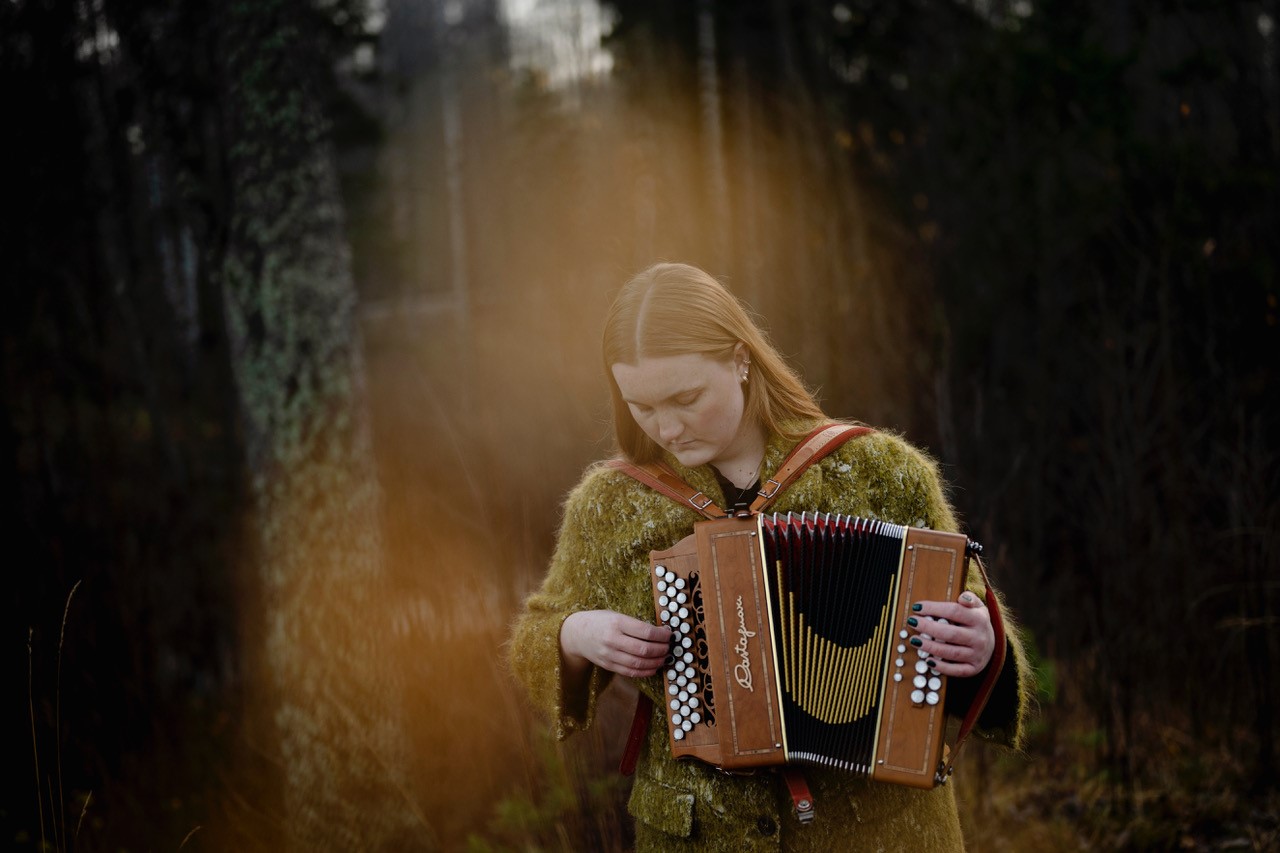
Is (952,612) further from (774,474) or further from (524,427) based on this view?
(524,427)

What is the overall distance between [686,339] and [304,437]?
2.27 meters

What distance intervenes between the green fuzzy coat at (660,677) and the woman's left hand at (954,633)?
0.19 m

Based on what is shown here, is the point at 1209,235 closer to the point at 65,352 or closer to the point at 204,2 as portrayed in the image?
the point at 204,2

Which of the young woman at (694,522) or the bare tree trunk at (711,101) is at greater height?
the bare tree trunk at (711,101)

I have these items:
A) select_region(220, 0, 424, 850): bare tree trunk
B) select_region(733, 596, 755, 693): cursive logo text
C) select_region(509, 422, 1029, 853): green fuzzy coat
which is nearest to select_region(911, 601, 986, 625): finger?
select_region(509, 422, 1029, 853): green fuzzy coat

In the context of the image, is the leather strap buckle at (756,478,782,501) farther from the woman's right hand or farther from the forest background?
the forest background

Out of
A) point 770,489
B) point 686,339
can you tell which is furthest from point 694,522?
point 686,339

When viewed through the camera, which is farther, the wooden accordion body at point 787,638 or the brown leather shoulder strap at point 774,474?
the brown leather shoulder strap at point 774,474

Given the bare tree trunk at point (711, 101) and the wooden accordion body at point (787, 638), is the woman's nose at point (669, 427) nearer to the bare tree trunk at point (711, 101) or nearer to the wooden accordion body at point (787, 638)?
the wooden accordion body at point (787, 638)

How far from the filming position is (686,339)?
1.89m

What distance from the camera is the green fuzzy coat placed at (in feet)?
6.23

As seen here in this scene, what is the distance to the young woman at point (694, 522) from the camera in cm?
189

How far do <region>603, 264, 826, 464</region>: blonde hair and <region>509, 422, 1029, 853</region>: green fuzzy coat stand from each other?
0.30 ft

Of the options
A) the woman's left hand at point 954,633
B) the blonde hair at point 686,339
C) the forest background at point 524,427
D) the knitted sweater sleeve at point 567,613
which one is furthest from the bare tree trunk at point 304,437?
the woman's left hand at point 954,633
